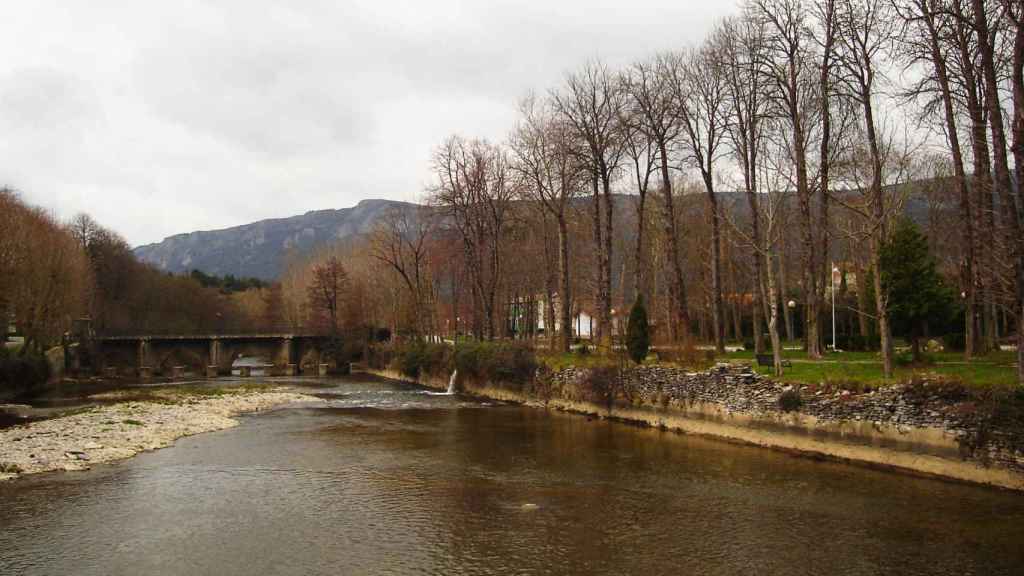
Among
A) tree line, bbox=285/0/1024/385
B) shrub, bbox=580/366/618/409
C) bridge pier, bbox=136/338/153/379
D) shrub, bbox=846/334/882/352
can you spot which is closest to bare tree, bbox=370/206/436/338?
tree line, bbox=285/0/1024/385

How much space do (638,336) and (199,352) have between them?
60004mm

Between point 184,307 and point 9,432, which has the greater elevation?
point 184,307

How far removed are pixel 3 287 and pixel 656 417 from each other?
119 ft

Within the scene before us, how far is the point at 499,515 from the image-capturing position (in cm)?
1573

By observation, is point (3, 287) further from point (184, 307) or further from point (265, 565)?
point (184, 307)

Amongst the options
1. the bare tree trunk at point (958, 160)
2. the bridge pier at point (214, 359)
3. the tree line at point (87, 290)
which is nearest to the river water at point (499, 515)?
the bare tree trunk at point (958, 160)

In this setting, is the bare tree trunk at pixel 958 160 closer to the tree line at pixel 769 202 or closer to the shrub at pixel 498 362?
the tree line at pixel 769 202

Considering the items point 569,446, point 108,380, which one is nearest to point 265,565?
point 569,446

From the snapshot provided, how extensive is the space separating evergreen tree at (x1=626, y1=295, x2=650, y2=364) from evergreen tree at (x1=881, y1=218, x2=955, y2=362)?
31.6 feet

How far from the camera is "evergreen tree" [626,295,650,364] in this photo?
1251 inches

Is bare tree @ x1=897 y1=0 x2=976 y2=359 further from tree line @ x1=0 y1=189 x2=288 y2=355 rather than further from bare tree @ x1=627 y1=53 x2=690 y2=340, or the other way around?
tree line @ x1=0 y1=189 x2=288 y2=355

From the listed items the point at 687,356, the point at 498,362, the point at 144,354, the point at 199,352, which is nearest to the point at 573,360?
the point at 498,362

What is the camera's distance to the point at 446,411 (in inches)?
1406

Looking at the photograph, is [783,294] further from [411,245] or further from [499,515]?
[499,515]
